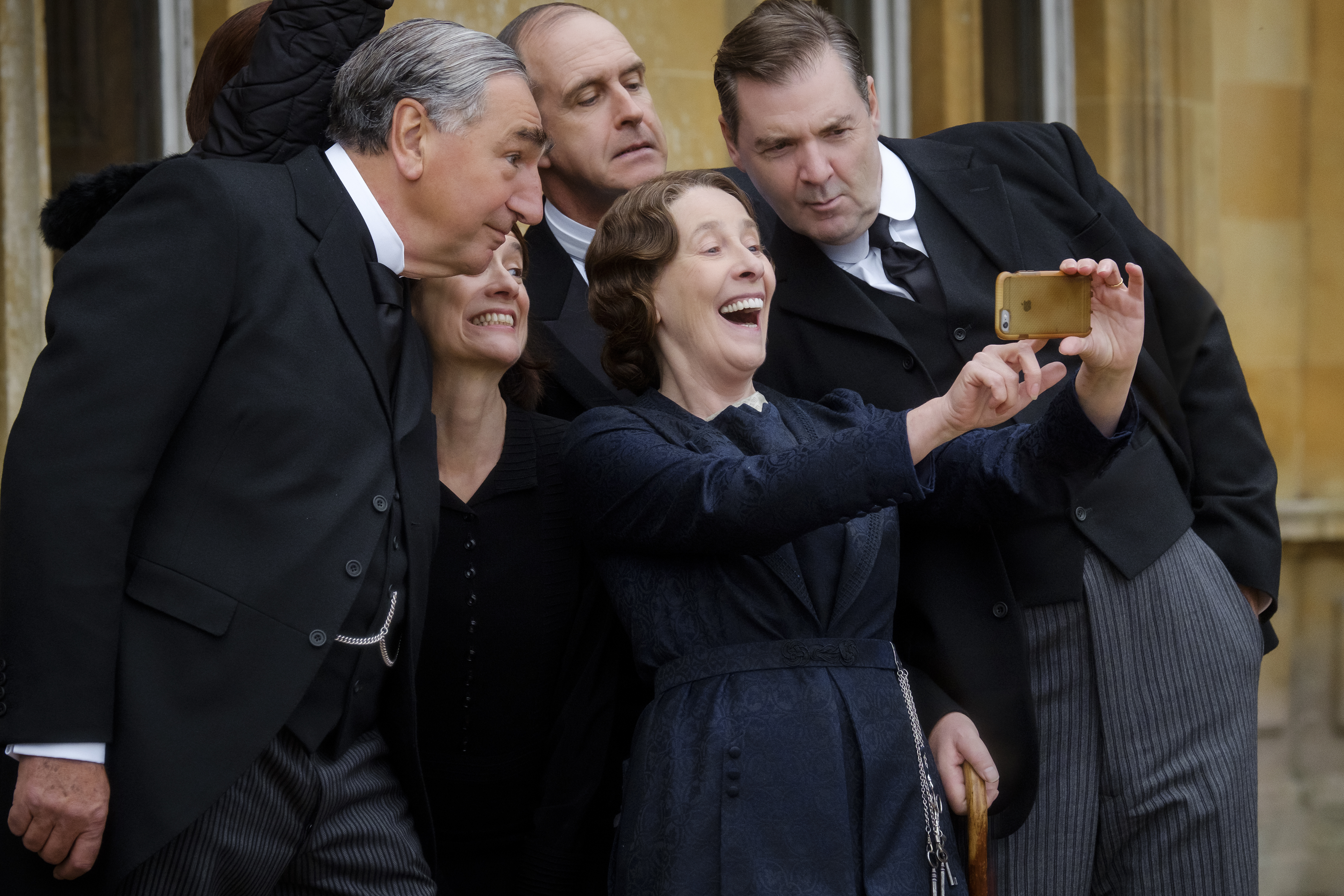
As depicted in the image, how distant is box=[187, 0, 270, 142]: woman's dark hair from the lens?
9.12ft

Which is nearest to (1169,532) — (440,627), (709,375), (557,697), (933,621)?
(933,621)

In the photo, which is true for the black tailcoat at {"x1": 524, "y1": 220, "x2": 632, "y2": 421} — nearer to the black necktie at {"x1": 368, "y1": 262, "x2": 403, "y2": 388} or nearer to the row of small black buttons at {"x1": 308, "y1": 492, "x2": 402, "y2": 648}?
the black necktie at {"x1": 368, "y1": 262, "x2": 403, "y2": 388}

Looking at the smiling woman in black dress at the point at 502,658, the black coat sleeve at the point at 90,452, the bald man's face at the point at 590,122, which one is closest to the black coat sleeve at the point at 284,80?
the black coat sleeve at the point at 90,452

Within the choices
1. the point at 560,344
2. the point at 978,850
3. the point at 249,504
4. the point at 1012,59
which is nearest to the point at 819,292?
the point at 560,344

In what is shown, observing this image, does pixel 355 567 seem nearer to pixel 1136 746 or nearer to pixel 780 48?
pixel 780 48

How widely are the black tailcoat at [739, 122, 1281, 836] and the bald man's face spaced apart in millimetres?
522

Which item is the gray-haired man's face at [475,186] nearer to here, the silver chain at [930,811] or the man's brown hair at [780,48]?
the man's brown hair at [780,48]

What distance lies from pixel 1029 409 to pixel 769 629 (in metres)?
0.79

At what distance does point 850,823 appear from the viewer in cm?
213

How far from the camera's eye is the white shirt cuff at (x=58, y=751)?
189cm

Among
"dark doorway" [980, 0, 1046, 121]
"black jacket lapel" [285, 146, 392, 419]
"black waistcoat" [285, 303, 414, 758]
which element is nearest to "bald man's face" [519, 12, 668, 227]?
"black jacket lapel" [285, 146, 392, 419]

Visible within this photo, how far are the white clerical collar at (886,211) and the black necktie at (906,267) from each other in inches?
0.7

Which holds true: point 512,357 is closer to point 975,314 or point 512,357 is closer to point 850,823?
point 975,314

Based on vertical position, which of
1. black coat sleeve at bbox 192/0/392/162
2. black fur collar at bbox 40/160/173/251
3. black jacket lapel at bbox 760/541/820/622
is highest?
black coat sleeve at bbox 192/0/392/162
